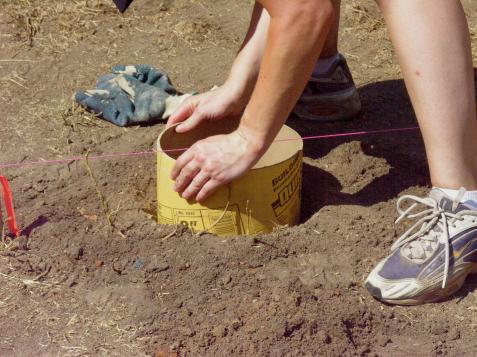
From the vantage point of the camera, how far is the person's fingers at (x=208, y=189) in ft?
7.63

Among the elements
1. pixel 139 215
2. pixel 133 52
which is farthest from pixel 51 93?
pixel 139 215

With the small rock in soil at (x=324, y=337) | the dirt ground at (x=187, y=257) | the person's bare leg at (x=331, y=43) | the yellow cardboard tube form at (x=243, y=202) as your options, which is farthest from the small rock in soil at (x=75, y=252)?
the person's bare leg at (x=331, y=43)

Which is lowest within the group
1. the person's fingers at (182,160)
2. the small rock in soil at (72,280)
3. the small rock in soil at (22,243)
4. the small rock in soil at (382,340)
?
the small rock in soil at (22,243)

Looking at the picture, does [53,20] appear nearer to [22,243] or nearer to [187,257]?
[22,243]

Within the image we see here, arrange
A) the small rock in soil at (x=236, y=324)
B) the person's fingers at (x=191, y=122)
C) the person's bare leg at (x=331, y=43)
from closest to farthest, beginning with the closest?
1. the small rock in soil at (x=236, y=324)
2. the person's fingers at (x=191, y=122)
3. the person's bare leg at (x=331, y=43)

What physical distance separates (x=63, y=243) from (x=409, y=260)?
0.99 metres

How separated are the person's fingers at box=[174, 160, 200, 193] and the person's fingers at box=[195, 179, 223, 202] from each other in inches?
1.8

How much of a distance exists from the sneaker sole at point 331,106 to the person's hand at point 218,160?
0.93m

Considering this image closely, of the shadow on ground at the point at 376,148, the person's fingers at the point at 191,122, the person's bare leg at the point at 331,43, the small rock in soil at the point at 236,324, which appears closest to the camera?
the small rock in soil at the point at 236,324

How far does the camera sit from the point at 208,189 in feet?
7.68

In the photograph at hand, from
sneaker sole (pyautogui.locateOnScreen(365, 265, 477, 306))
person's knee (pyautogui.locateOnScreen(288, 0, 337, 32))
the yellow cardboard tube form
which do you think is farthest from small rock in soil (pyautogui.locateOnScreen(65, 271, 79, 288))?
person's knee (pyautogui.locateOnScreen(288, 0, 337, 32))

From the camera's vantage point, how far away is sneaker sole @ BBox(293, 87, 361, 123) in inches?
125

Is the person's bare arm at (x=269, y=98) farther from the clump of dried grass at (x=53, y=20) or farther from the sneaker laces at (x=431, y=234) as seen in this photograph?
the clump of dried grass at (x=53, y=20)

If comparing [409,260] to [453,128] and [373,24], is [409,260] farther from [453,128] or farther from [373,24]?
[373,24]
